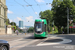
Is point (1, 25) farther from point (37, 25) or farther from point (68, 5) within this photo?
point (37, 25)

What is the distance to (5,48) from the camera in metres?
9.51

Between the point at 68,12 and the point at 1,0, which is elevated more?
the point at 1,0

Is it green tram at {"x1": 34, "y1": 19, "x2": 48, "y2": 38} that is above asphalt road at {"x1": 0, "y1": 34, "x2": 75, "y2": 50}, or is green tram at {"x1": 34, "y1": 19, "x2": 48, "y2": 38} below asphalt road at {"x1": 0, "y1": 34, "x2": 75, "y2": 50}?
above

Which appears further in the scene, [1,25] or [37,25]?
[1,25]

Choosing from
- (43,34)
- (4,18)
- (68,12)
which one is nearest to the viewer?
(43,34)

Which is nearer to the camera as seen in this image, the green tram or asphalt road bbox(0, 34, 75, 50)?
asphalt road bbox(0, 34, 75, 50)

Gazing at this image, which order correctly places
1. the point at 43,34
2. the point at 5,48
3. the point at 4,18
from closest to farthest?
the point at 5,48
the point at 43,34
the point at 4,18

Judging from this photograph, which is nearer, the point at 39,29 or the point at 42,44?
the point at 42,44

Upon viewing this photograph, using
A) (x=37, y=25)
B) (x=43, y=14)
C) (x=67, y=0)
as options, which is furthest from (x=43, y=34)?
(x=43, y=14)

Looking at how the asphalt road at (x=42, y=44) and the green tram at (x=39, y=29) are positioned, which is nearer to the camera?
the asphalt road at (x=42, y=44)

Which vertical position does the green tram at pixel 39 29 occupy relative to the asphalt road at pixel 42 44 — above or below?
above

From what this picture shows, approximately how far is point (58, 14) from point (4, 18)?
23417mm

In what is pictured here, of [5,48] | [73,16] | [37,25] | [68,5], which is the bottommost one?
[5,48]

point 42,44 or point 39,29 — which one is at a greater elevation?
point 39,29
